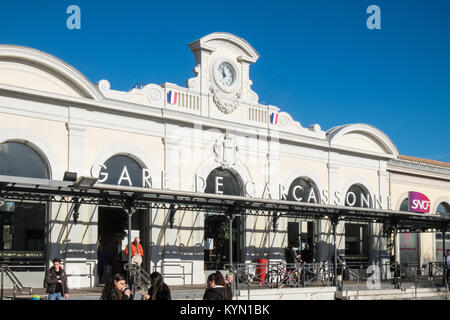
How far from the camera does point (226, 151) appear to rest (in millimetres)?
21844

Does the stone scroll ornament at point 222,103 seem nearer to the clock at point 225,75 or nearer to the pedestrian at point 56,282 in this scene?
the clock at point 225,75

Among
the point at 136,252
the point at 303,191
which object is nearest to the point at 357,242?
the point at 303,191

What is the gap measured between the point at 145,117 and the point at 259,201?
15.4 feet

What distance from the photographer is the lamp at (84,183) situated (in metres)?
14.6

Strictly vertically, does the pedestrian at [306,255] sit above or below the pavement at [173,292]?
above

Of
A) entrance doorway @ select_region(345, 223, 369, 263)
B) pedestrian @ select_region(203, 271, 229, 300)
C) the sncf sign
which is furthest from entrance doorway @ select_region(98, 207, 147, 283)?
the sncf sign

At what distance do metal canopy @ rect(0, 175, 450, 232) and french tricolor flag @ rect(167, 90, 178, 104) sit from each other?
3416 millimetres

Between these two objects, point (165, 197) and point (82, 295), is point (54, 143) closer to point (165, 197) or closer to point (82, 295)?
point (165, 197)

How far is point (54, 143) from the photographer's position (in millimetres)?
18078

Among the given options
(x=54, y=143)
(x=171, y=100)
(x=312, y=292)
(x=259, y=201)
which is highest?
(x=171, y=100)

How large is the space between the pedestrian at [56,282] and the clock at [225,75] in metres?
10.9

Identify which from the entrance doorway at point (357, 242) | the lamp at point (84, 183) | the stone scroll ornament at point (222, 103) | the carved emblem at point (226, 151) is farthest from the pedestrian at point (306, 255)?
the lamp at point (84, 183)
